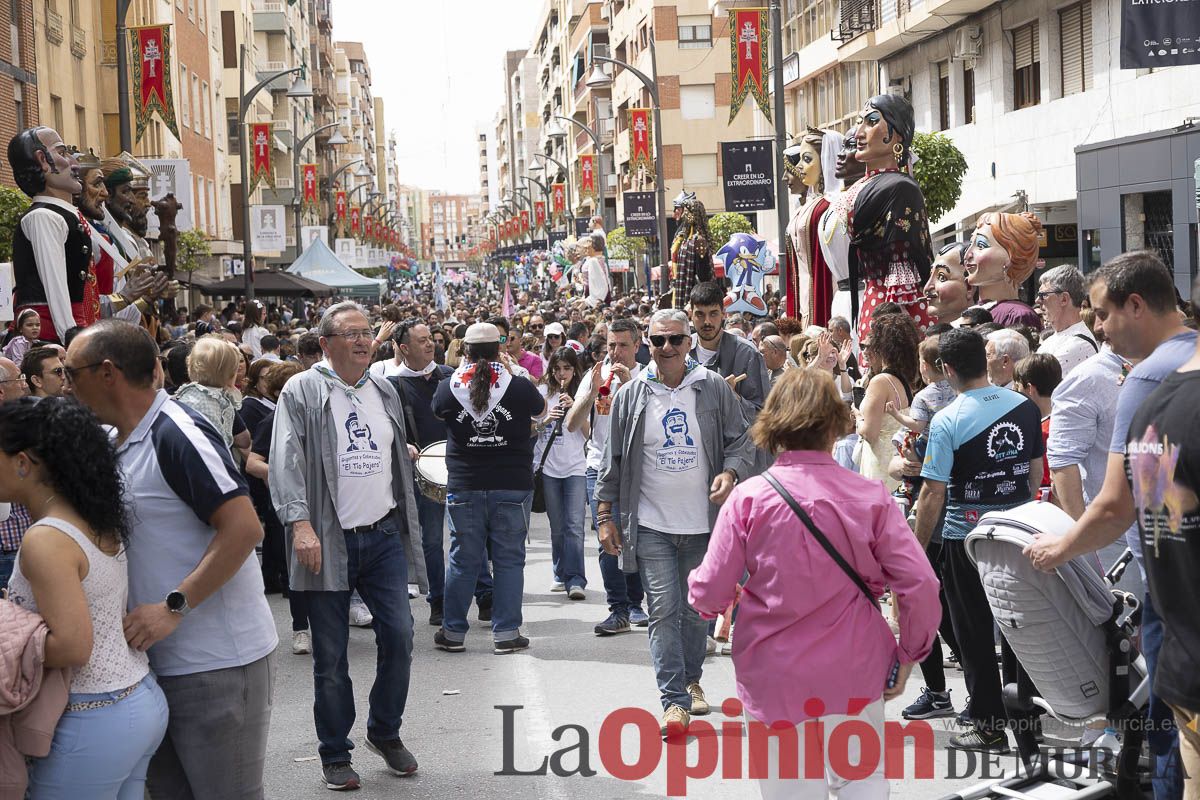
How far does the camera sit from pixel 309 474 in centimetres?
655

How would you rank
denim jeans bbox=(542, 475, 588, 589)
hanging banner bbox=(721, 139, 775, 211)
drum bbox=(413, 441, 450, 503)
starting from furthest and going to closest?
hanging banner bbox=(721, 139, 775, 211)
denim jeans bbox=(542, 475, 588, 589)
drum bbox=(413, 441, 450, 503)

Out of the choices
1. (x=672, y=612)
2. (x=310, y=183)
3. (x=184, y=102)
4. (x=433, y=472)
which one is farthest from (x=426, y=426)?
(x=310, y=183)

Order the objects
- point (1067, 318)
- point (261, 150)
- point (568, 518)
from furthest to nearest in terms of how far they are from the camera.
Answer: point (261, 150), point (568, 518), point (1067, 318)

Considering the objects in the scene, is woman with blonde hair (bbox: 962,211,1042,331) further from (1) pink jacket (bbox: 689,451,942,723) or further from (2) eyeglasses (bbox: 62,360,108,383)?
(2) eyeglasses (bbox: 62,360,108,383)

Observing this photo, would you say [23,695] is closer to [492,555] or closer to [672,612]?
[672,612]

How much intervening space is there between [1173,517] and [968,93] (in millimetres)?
25835

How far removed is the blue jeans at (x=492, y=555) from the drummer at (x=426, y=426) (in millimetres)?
911

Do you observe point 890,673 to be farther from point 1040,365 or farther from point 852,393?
point 852,393

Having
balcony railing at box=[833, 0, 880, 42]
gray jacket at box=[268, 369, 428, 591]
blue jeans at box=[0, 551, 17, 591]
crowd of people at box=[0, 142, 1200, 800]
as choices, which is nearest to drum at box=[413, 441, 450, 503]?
crowd of people at box=[0, 142, 1200, 800]

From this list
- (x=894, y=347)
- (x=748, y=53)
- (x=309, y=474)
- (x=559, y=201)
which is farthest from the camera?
(x=559, y=201)

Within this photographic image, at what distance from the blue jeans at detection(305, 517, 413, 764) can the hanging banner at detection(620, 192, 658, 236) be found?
31.1m

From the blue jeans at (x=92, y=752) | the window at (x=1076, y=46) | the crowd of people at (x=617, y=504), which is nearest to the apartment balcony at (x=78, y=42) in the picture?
the window at (x=1076, y=46)

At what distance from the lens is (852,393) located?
10.4 metres

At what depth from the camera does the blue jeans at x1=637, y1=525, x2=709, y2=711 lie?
7.02 m
